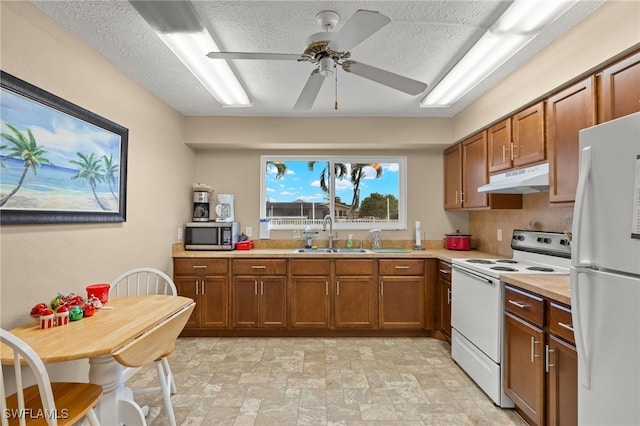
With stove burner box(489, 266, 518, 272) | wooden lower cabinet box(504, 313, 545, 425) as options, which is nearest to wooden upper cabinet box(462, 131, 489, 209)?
stove burner box(489, 266, 518, 272)

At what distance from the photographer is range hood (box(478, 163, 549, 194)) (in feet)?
7.40

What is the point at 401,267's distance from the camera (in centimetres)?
339

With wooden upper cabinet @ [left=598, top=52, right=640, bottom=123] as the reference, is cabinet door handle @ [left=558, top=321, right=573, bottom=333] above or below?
below

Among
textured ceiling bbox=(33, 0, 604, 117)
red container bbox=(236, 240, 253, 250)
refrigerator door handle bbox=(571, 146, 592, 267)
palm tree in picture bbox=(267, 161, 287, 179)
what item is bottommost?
red container bbox=(236, 240, 253, 250)

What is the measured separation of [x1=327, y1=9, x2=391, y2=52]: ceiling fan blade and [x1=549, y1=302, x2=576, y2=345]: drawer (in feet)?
5.46

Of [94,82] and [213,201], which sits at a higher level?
[94,82]

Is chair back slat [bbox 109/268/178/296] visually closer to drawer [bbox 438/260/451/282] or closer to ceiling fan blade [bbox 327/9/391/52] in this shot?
ceiling fan blade [bbox 327/9/391/52]

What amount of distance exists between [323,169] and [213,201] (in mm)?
1454

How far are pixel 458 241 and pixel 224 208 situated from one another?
2.78 metres

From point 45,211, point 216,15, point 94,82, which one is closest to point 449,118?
point 216,15

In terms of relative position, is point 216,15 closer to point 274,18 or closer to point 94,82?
point 274,18

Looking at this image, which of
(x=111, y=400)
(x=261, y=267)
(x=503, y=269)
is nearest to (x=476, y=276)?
(x=503, y=269)

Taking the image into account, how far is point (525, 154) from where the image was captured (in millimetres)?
2498

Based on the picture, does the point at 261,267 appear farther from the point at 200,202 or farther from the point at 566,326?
the point at 566,326
